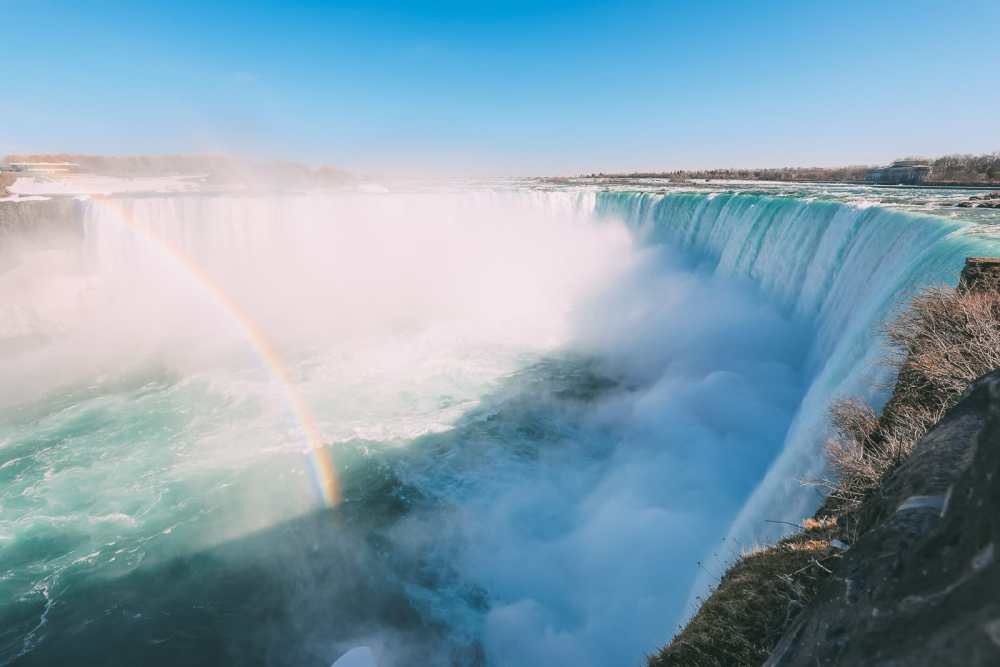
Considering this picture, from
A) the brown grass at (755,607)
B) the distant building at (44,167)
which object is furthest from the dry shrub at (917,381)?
the distant building at (44,167)

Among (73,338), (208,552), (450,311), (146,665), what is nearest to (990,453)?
(146,665)

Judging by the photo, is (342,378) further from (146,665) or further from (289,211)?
(289,211)

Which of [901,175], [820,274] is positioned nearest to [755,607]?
[820,274]


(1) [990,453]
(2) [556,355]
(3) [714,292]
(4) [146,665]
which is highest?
(1) [990,453]

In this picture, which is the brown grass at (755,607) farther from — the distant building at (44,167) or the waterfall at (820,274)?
the distant building at (44,167)

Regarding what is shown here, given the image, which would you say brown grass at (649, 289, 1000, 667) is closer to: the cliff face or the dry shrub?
the dry shrub

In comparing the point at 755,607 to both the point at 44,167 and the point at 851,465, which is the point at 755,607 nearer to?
the point at 851,465
